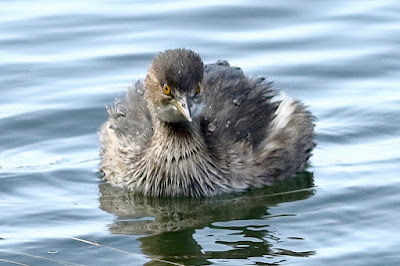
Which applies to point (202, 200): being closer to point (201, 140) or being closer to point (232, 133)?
point (201, 140)

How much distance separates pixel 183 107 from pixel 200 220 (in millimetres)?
1036

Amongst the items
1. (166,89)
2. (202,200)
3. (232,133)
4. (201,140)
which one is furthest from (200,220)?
(166,89)

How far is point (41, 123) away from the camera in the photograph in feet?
38.8

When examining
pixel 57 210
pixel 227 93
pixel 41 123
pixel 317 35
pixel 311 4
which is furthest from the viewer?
pixel 311 4

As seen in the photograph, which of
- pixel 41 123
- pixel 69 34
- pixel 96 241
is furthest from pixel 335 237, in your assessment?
pixel 69 34

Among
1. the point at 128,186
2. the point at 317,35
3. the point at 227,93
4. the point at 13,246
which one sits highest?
the point at 317,35

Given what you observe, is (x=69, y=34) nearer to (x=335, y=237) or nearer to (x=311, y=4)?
(x=311, y=4)

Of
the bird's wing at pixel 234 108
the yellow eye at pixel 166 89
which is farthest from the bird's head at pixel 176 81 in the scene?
the bird's wing at pixel 234 108

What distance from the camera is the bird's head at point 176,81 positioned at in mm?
9398

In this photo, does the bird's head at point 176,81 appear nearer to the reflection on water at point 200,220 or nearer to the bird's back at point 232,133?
the bird's back at point 232,133

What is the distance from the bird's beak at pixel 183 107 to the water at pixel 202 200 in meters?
0.97

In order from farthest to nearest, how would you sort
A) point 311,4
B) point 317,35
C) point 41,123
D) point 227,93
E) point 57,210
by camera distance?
point 311,4
point 317,35
point 41,123
point 227,93
point 57,210

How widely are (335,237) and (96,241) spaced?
6.55 ft

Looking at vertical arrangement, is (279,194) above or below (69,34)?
below
